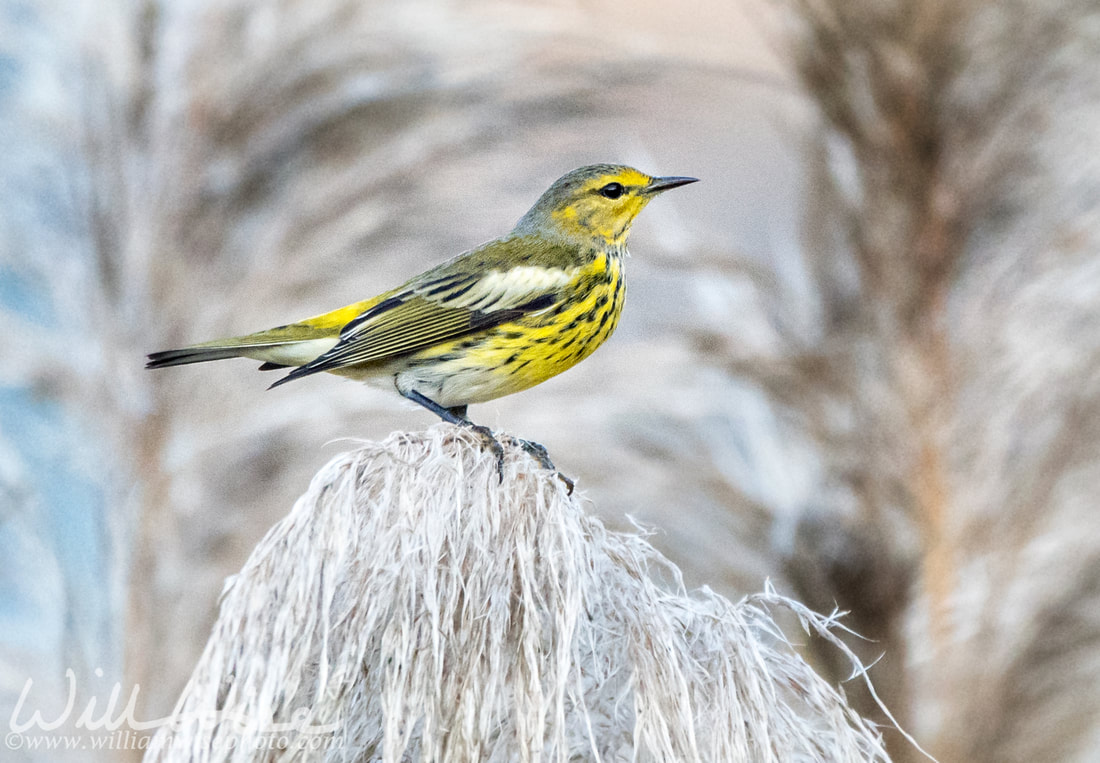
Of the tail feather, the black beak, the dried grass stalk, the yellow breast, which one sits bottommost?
the dried grass stalk

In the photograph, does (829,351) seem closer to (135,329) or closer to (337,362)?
(337,362)

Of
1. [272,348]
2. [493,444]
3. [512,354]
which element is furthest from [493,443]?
[272,348]

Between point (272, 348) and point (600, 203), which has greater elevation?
point (600, 203)

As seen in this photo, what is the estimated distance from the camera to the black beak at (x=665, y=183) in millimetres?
3439

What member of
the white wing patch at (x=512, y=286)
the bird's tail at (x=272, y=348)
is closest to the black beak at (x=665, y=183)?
the white wing patch at (x=512, y=286)

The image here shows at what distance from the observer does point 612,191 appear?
144 inches

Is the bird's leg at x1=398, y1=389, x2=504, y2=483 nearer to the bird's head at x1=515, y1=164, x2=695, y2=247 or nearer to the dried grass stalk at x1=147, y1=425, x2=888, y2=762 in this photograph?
the dried grass stalk at x1=147, y1=425, x2=888, y2=762

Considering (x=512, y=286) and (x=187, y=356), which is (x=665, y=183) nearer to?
(x=512, y=286)

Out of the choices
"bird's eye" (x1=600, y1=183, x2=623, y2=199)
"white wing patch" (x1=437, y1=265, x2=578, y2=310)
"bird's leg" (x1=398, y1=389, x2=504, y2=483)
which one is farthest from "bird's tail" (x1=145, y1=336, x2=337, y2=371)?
"bird's eye" (x1=600, y1=183, x2=623, y2=199)

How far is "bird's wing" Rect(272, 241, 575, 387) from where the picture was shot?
2.95 metres

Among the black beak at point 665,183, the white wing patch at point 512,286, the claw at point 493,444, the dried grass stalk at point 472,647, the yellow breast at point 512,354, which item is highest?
the black beak at point 665,183

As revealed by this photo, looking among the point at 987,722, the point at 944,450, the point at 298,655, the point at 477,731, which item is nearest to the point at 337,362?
the point at 298,655

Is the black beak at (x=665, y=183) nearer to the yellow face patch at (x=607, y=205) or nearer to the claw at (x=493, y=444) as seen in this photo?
the yellow face patch at (x=607, y=205)

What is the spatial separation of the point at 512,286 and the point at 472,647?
1562 millimetres
